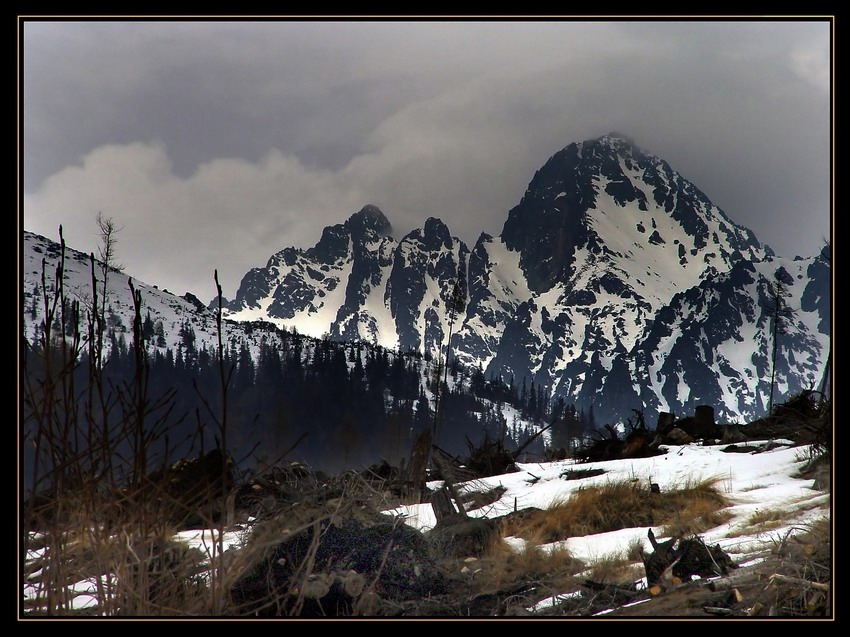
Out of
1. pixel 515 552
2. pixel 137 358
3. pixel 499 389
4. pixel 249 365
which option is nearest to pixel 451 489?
pixel 515 552

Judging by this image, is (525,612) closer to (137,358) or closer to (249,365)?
(137,358)

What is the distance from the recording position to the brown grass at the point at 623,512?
6184 mm

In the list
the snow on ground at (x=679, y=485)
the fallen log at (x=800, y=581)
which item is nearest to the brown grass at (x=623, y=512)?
the snow on ground at (x=679, y=485)

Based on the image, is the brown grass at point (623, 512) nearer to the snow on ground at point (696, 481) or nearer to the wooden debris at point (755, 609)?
the snow on ground at point (696, 481)

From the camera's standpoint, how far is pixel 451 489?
244 inches

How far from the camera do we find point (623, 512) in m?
6.74

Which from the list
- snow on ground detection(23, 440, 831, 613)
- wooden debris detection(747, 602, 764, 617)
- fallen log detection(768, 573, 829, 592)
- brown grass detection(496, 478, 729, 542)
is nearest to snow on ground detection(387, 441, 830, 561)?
snow on ground detection(23, 440, 831, 613)

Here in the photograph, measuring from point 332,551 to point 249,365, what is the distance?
91320mm

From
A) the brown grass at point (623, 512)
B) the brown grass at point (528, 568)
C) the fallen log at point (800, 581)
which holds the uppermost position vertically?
the fallen log at point (800, 581)

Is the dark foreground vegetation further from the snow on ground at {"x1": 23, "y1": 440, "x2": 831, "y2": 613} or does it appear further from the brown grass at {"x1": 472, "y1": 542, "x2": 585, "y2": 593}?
the snow on ground at {"x1": 23, "y1": 440, "x2": 831, "y2": 613}

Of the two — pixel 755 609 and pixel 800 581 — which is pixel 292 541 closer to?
pixel 755 609

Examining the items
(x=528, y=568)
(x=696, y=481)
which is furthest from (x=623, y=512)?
(x=528, y=568)
